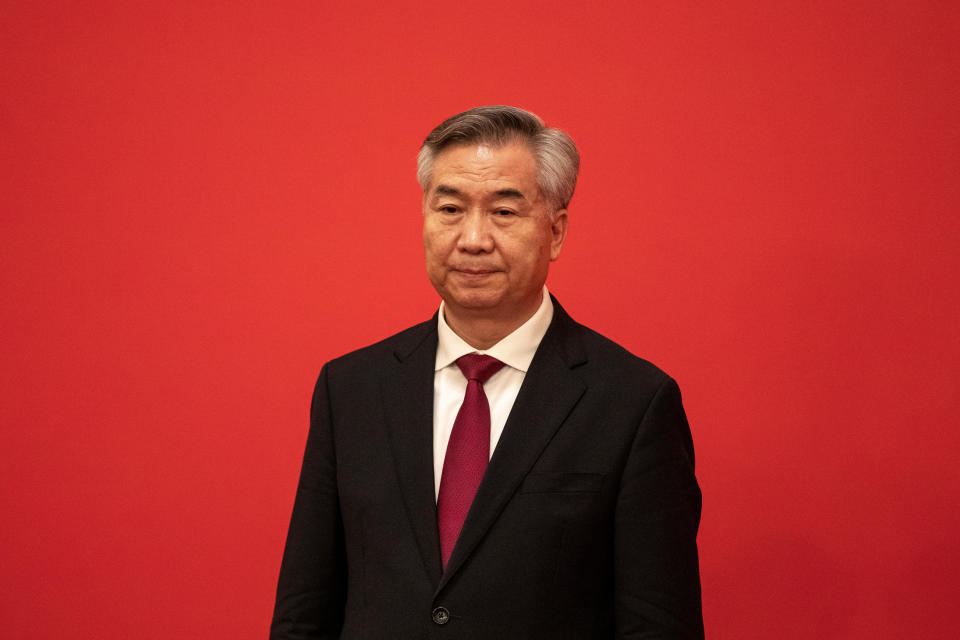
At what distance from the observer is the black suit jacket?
4.48ft

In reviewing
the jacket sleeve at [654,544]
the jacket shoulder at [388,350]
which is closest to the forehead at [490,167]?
the jacket shoulder at [388,350]

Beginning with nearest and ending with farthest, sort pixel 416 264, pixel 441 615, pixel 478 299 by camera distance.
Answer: pixel 441 615, pixel 478 299, pixel 416 264

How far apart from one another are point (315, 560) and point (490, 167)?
687 millimetres

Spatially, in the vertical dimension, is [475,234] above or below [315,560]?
above

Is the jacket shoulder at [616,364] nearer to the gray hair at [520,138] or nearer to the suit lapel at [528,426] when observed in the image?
the suit lapel at [528,426]

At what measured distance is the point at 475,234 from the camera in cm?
144

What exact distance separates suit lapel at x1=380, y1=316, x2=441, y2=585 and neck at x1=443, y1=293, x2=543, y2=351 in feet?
0.21

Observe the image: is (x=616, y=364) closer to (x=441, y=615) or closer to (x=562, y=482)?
(x=562, y=482)

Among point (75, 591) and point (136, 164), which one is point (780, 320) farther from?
point (75, 591)

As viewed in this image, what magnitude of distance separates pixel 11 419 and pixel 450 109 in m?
1.37

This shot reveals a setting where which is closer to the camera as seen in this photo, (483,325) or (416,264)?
(483,325)

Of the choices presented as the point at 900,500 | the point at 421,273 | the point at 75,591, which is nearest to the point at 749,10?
the point at 421,273

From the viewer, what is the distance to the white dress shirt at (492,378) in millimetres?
1485

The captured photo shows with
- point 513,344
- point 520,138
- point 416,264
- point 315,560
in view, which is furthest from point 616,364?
point 416,264
